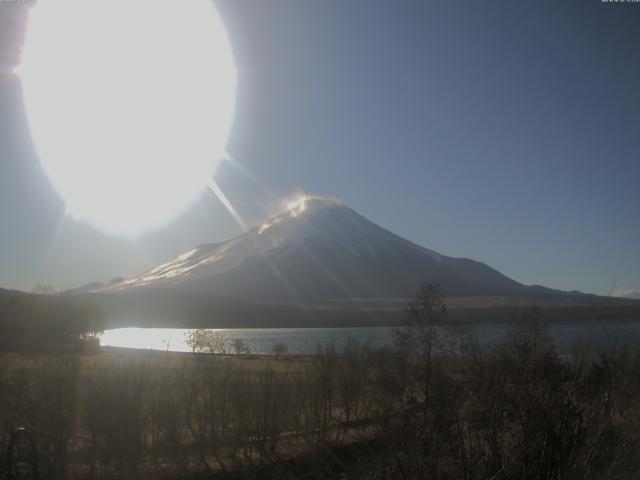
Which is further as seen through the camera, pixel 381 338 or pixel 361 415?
pixel 381 338

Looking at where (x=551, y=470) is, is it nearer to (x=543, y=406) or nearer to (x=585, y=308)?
(x=543, y=406)

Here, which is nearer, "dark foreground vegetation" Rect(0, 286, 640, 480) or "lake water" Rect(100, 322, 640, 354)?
"dark foreground vegetation" Rect(0, 286, 640, 480)

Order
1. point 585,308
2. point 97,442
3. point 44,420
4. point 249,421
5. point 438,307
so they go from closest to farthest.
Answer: point 44,420 < point 97,442 < point 249,421 < point 438,307 < point 585,308

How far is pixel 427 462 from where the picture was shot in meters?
3.89

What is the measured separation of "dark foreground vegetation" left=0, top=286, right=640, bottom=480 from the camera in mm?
4027

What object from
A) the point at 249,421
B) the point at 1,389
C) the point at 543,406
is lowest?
the point at 249,421

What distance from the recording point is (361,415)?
19031 millimetres

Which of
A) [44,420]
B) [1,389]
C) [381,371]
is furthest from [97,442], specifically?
[381,371]

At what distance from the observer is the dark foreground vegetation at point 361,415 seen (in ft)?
13.2

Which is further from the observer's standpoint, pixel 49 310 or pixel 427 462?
pixel 49 310

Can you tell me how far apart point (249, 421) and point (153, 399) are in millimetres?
2499

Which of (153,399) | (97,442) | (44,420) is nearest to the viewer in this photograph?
(44,420)

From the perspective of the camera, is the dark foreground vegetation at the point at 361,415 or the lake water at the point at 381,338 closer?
the dark foreground vegetation at the point at 361,415

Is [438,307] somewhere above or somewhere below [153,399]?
above
